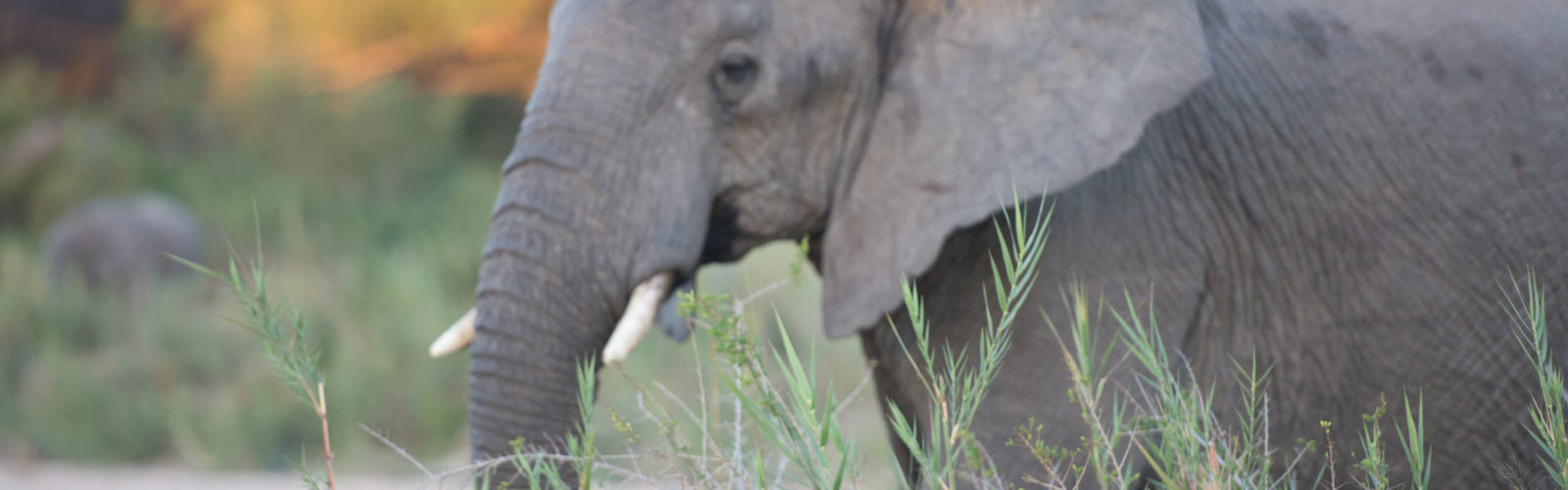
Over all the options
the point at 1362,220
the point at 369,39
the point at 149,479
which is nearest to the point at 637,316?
the point at 1362,220

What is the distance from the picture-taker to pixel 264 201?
11.7 metres

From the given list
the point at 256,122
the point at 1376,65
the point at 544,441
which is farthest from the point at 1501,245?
the point at 256,122

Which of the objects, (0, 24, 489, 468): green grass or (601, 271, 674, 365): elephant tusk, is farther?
(0, 24, 489, 468): green grass

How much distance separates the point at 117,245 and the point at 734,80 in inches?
342

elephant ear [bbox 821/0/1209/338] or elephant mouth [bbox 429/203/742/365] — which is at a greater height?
elephant ear [bbox 821/0/1209/338]

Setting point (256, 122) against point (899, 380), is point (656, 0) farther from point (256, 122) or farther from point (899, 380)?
point (256, 122)

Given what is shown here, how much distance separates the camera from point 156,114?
1372 centimetres

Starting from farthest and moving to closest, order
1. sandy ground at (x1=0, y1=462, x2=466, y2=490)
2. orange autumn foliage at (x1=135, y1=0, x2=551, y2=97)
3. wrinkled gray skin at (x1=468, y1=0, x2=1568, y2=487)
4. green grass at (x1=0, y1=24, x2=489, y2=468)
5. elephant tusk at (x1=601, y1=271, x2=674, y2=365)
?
orange autumn foliage at (x1=135, y1=0, x2=551, y2=97) < green grass at (x1=0, y1=24, x2=489, y2=468) < sandy ground at (x1=0, y1=462, x2=466, y2=490) < wrinkled gray skin at (x1=468, y1=0, x2=1568, y2=487) < elephant tusk at (x1=601, y1=271, x2=674, y2=365)

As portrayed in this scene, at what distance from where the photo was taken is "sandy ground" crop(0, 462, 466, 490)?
19.8 feet

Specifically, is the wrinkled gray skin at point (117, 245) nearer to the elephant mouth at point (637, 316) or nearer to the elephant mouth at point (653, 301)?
the elephant mouth at point (653, 301)

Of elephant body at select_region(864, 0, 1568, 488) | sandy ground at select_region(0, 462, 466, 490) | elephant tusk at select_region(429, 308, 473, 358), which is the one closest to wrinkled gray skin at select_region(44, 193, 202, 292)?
sandy ground at select_region(0, 462, 466, 490)

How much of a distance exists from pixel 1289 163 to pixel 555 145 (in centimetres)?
115

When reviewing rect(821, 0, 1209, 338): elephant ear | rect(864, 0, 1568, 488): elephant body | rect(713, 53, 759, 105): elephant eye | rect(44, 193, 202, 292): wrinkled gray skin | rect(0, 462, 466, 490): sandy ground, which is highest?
rect(713, 53, 759, 105): elephant eye

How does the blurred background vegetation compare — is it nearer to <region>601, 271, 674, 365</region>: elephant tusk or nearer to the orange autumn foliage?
the orange autumn foliage
